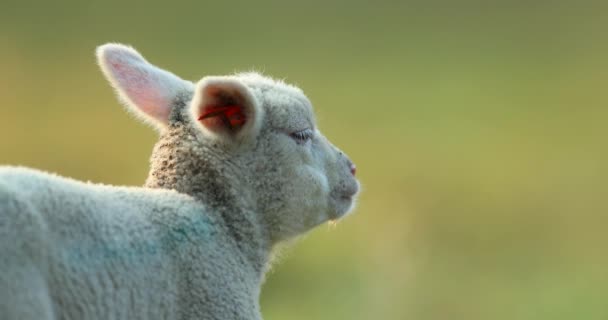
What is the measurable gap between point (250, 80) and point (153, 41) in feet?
20.5

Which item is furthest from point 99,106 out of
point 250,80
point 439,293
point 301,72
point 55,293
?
point 55,293

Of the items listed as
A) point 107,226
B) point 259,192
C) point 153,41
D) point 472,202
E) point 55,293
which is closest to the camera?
point 55,293

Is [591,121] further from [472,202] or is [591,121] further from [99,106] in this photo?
[99,106]

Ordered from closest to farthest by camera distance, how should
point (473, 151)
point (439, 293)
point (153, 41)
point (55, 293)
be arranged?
1. point (55, 293)
2. point (439, 293)
3. point (473, 151)
4. point (153, 41)

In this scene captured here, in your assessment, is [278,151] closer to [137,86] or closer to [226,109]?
[226,109]

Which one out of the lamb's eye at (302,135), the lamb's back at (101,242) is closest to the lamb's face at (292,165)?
the lamb's eye at (302,135)

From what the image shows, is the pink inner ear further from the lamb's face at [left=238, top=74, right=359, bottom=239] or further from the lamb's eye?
the lamb's eye

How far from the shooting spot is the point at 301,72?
8.72 m

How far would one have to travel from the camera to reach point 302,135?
7.41 ft

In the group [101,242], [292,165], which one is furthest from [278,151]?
[101,242]

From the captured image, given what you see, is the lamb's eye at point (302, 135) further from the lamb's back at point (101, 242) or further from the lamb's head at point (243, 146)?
the lamb's back at point (101, 242)

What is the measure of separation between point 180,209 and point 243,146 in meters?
0.18

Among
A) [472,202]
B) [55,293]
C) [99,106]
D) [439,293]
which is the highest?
[99,106]

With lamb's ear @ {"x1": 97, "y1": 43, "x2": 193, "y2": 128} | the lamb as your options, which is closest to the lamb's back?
the lamb
